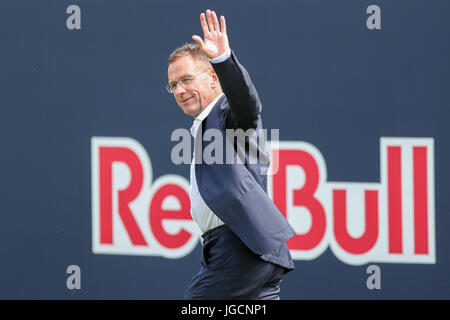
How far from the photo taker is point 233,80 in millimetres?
2170

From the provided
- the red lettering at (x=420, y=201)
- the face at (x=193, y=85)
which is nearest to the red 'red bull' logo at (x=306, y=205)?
the red lettering at (x=420, y=201)

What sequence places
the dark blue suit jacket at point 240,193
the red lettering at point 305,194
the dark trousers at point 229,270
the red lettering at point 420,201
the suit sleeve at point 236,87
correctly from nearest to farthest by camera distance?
1. the suit sleeve at point 236,87
2. the dark blue suit jacket at point 240,193
3. the dark trousers at point 229,270
4. the red lettering at point 420,201
5. the red lettering at point 305,194

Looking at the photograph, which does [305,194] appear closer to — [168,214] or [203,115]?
[168,214]

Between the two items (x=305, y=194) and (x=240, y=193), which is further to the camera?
(x=305, y=194)

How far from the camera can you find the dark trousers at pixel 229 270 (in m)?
2.44

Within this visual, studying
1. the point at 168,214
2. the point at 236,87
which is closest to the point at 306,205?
the point at 168,214

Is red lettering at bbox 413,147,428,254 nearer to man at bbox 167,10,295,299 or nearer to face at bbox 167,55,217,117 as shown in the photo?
man at bbox 167,10,295,299

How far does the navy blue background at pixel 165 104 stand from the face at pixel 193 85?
93cm

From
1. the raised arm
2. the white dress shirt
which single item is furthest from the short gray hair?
the raised arm

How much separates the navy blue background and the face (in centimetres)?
93

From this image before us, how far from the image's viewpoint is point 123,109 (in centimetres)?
355

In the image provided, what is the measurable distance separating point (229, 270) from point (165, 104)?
125 centimetres

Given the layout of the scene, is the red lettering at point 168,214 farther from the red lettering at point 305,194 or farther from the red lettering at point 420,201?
the red lettering at point 420,201

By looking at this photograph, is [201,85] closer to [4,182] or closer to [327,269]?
[327,269]
